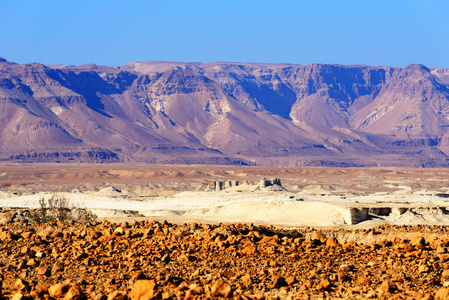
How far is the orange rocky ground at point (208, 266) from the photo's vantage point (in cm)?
1051

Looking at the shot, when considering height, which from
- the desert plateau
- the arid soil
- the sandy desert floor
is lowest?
the arid soil

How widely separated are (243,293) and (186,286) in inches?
34.2

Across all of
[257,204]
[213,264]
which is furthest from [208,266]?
[257,204]

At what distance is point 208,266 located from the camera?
1319cm

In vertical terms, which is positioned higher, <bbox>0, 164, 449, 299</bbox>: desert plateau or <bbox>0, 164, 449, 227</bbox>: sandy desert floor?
<bbox>0, 164, 449, 299</bbox>: desert plateau

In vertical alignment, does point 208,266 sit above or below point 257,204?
above

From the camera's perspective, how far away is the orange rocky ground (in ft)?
34.5

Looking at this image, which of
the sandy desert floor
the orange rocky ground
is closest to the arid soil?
the sandy desert floor

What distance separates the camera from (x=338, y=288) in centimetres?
1082

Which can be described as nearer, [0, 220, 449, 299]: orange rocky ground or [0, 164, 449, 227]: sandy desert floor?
[0, 220, 449, 299]: orange rocky ground

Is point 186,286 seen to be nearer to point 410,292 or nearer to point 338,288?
point 338,288

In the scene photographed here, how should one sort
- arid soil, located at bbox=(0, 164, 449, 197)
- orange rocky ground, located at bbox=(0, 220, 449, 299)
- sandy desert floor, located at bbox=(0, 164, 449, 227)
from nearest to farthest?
orange rocky ground, located at bbox=(0, 220, 449, 299) → sandy desert floor, located at bbox=(0, 164, 449, 227) → arid soil, located at bbox=(0, 164, 449, 197)

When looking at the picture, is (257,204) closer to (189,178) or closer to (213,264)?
(213,264)

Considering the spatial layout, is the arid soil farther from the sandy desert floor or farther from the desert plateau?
the desert plateau
